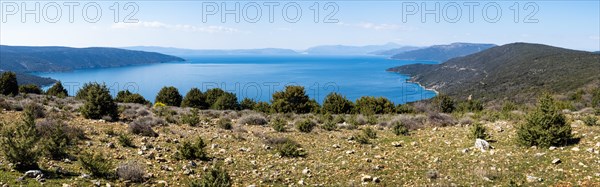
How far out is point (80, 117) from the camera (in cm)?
1691

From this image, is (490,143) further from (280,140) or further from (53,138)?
(53,138)

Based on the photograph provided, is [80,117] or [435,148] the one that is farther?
[80,117]

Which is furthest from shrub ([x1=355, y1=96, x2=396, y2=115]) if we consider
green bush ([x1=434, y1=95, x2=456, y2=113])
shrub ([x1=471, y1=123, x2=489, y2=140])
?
shrub ([x1=471, y1=123, x2=489, y2=140])

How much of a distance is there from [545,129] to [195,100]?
3903 cm

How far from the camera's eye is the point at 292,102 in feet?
116

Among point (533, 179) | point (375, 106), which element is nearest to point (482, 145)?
point (533, 179)

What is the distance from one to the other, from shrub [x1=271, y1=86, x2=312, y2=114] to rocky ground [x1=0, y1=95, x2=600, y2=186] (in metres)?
19.3

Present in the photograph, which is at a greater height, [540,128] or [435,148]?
[540,128]

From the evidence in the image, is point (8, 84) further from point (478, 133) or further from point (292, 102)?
point (478, 133)

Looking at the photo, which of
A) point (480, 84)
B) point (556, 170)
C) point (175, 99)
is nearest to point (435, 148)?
point (556, 170)

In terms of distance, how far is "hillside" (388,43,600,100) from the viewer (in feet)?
262

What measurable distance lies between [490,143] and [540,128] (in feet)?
5.15

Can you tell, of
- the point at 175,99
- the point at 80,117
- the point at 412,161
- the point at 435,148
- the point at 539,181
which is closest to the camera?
the point at 539,181

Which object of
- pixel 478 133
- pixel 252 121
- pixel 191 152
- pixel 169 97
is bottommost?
pixel 169 97
